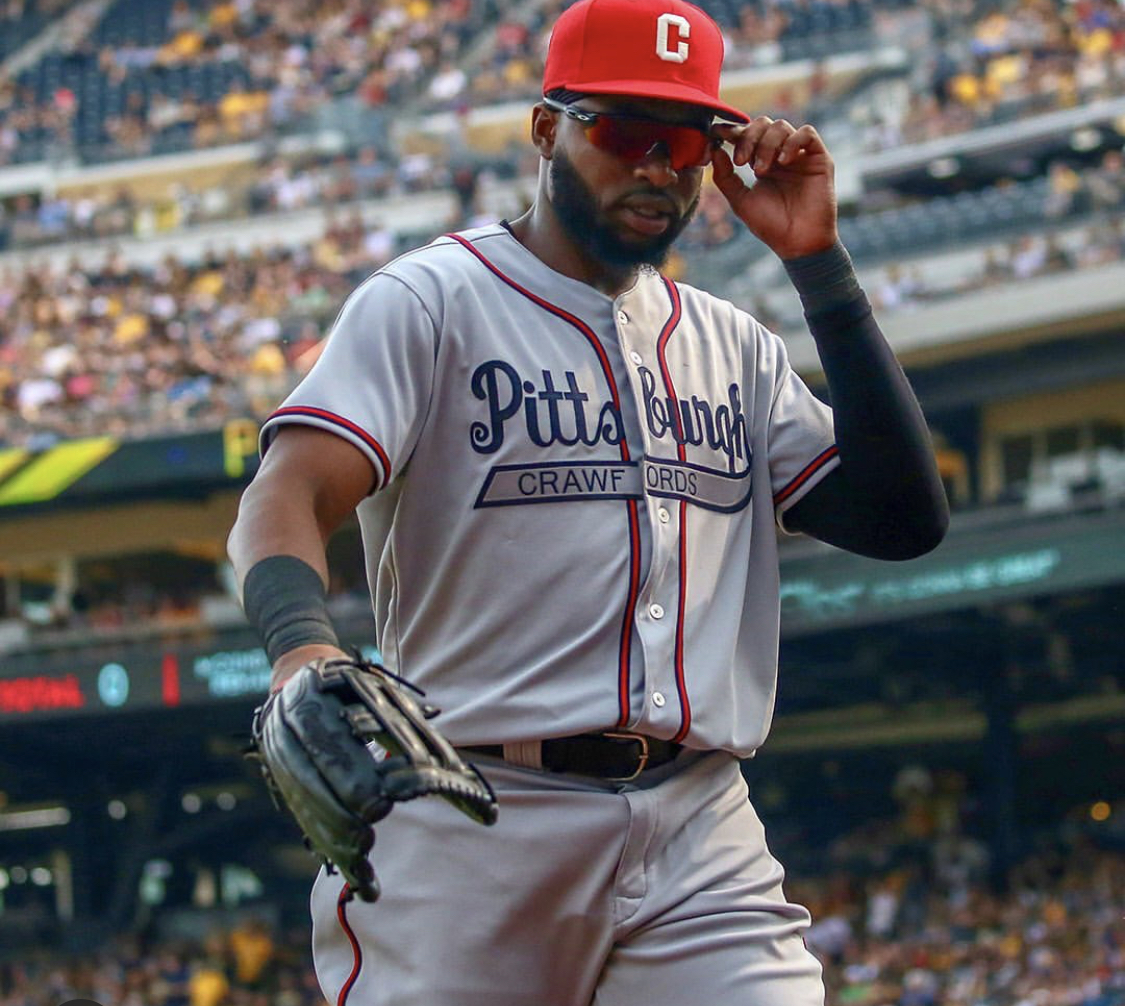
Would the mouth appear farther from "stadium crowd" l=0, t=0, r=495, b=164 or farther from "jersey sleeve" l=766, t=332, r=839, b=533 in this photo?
"stadium crowd" l=0, t=0, r=495, b=164

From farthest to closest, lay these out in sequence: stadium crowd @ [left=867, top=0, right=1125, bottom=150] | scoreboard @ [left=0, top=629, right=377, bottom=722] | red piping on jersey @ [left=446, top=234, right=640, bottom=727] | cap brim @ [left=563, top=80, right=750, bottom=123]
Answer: stadium crowd @ [left=867, top=0, right=1125, bottom=150]
scoreboard @ [left=0, top=629, right=377, bottom=722]
cap brim @ [left=563, top=80, right=750, bottom=123]
red piping on jersey @ [left=446, top=234, right=640, bottom=727]

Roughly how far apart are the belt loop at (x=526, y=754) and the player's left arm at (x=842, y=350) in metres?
0.65

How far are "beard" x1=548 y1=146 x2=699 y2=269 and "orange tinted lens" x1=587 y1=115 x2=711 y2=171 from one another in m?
0.06

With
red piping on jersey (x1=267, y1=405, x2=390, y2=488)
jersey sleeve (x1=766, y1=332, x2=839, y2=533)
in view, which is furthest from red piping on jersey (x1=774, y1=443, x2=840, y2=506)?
red piping on jersey (x1=267, y1=405, x2=390, y2=488)

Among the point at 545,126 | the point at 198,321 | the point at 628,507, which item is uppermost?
the point at 545,126

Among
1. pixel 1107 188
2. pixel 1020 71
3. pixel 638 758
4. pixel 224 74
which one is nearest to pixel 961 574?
pixel 1107 188

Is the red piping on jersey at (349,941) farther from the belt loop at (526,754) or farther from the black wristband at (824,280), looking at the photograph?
the black wristband at (824,280)

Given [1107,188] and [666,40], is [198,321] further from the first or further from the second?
[666,40]

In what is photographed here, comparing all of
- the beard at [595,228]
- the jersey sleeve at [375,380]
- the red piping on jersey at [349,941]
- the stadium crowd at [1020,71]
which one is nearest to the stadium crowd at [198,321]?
the stadium crowd at [1020,71]

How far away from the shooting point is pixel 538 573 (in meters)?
2.93

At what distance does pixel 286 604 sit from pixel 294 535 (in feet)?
0.38

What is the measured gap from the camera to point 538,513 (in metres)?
2.95

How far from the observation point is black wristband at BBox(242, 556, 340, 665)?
102 inches

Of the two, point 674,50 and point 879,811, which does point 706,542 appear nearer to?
point 674,50
